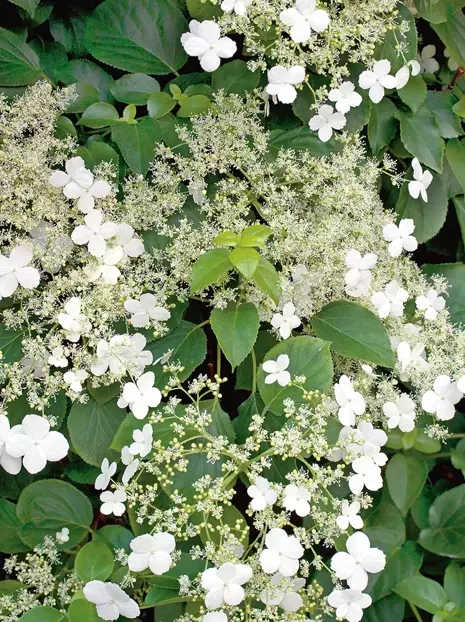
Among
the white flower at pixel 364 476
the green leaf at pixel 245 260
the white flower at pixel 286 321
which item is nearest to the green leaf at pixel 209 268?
the green leaf at pixel 245 260

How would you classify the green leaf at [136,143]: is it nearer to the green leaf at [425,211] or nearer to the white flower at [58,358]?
the white flower at [58,358]

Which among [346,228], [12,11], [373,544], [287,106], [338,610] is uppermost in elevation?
[12,11]

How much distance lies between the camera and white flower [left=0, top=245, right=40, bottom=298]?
98cm

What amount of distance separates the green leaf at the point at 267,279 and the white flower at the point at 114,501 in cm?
35

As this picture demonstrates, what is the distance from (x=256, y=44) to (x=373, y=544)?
858 mm

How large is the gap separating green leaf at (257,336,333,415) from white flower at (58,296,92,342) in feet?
0.91

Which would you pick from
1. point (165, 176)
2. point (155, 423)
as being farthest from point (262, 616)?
point (165, 176)

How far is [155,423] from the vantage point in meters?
1.01

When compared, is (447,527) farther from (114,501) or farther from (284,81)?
(284,81)

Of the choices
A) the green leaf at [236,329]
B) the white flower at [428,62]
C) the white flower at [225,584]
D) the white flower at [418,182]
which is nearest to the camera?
the white flower at [225,584]

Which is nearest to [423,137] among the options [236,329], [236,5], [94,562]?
[236,5]

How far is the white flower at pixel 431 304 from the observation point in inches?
46.1

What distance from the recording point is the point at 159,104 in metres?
1.11

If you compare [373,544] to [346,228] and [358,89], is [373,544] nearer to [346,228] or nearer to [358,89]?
[346,228]
